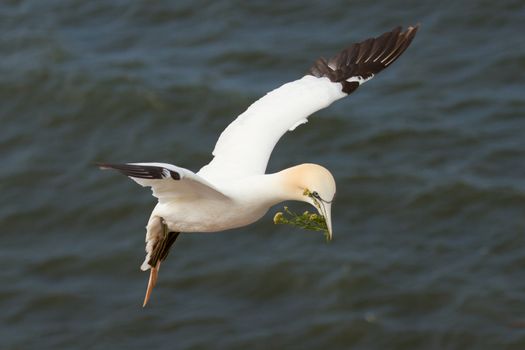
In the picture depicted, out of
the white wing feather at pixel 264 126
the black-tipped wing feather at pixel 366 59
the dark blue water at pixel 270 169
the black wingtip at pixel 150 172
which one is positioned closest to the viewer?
the black wingtip at pixel 150 172

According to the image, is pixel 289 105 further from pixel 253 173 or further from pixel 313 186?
pixel 313 186

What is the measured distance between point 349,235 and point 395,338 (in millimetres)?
1819

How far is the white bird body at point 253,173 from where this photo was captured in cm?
A: 833

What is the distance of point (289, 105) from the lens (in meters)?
10.4

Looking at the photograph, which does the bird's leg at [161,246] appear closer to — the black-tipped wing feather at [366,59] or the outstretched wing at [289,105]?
the outstretched wing at [289,105]

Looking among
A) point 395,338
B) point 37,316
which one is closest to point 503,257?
point 395,338

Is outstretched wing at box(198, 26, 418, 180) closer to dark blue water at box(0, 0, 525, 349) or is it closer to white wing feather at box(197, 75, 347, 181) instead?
white wing feather at box(197, 75, 347, 181)

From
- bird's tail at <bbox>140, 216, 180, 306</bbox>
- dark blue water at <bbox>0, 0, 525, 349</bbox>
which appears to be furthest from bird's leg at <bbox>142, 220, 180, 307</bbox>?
dark blue water at <bbox>0, 0, 525, 349</bbox>

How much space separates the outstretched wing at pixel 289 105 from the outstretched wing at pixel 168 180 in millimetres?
652

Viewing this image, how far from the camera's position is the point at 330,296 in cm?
1572

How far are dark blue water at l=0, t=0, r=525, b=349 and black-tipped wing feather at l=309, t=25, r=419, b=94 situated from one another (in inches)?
197

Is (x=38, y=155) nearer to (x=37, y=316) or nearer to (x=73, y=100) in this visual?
(x=73, y=100)

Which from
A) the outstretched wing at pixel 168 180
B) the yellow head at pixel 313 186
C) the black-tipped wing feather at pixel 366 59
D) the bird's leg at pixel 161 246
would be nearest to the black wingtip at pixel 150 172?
the outstretched wing at pixel 168 180

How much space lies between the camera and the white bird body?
833cm
